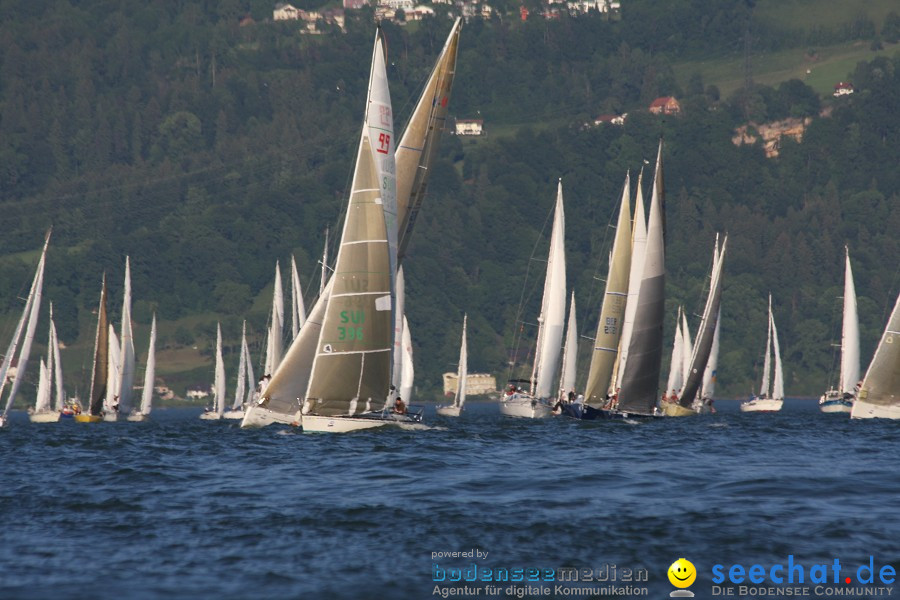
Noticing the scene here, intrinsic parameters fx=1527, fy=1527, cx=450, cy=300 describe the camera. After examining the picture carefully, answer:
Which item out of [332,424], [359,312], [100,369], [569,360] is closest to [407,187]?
[359,312]

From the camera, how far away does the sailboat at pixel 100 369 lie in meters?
90.1

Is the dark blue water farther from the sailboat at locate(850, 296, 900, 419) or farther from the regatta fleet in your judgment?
the sailboat at locate(850, 296, 900, 419)

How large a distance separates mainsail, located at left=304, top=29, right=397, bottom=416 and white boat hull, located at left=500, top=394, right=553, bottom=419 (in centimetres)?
3146

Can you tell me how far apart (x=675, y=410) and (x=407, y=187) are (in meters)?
→ 34.8

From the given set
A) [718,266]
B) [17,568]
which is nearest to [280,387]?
[17,568]

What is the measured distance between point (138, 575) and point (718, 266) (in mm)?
64266

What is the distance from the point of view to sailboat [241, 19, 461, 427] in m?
52.3

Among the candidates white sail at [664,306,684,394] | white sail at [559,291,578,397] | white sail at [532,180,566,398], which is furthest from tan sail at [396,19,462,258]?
white sail at [664,306,684,394]

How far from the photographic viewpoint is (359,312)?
46.1 metres

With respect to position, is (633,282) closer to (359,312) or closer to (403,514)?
(359,312)

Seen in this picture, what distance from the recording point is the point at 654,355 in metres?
65.2

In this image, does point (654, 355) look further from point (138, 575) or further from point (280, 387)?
point (138, 575)

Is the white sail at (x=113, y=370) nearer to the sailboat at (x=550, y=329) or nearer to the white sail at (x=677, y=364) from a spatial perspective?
the sailboat at (x=550, y=329)

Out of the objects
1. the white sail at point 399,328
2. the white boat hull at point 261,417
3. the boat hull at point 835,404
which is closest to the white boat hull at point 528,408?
the white sail at point 399,328
